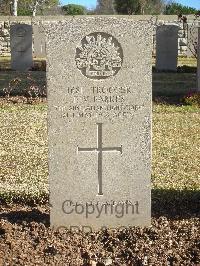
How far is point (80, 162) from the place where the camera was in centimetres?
402

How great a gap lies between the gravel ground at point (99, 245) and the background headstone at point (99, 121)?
0.13 m

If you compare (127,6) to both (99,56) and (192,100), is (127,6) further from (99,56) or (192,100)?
(99,56)

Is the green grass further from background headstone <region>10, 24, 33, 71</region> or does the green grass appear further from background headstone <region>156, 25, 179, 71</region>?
background headstone <region>10, 24, 33, 71</region>

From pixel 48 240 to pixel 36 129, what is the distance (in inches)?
199

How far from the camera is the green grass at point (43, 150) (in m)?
5.69

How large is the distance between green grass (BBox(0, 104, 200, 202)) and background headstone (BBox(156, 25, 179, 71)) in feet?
21.8

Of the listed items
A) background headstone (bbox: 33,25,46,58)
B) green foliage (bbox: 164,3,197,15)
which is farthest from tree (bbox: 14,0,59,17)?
background headstone (bbox: 33,25,46,58)

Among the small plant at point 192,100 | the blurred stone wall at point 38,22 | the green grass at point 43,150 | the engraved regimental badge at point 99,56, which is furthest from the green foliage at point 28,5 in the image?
the engraved regimental badge at point 99,56

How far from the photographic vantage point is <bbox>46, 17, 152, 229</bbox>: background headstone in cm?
381

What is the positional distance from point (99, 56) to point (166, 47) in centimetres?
1429

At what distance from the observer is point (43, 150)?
7.42 m

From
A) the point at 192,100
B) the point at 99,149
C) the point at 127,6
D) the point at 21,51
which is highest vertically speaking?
the point at 127,6

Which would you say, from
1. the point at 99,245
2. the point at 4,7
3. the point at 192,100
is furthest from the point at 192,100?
the point at 4,7

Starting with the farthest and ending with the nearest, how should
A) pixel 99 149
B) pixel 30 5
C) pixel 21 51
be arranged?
1. pixel 30 5
2. pixel 21 51
3. pixel 99 149
